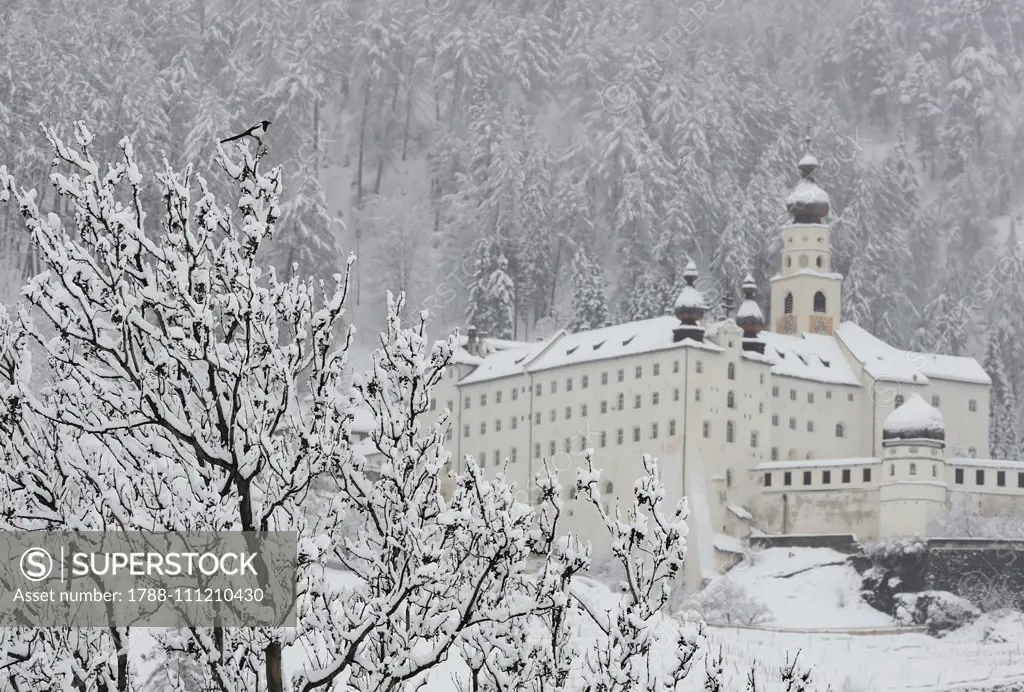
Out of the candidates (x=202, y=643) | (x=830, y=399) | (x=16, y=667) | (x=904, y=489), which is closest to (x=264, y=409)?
(x=202, y=643)

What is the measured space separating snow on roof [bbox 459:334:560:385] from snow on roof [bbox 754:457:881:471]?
13622 mm

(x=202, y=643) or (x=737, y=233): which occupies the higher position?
(x=737, y=233)

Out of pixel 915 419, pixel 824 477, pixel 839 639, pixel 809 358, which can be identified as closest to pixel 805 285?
pixel 809 358

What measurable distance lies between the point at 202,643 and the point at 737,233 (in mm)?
106863

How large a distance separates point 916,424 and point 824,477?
4.91 m

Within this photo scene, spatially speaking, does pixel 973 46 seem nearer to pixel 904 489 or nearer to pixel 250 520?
pixel 904 489

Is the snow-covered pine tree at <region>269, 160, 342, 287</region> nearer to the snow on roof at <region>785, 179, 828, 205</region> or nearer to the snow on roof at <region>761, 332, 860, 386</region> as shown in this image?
the snow on roof at <region>785, 179, 828, 205</region>

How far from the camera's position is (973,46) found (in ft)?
534

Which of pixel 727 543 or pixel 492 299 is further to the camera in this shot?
pixel 492 299

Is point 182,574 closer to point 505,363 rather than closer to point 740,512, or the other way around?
point 740,512

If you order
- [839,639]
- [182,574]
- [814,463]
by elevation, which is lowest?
[839,639]

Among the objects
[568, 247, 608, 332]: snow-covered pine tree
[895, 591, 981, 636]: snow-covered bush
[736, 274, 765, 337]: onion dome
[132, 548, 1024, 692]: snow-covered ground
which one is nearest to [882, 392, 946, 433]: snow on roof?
[132, 548, 1024, 692]: snow-covered ground

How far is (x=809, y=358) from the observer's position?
9944 cm

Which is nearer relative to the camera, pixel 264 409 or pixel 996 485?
pixel 264 409
